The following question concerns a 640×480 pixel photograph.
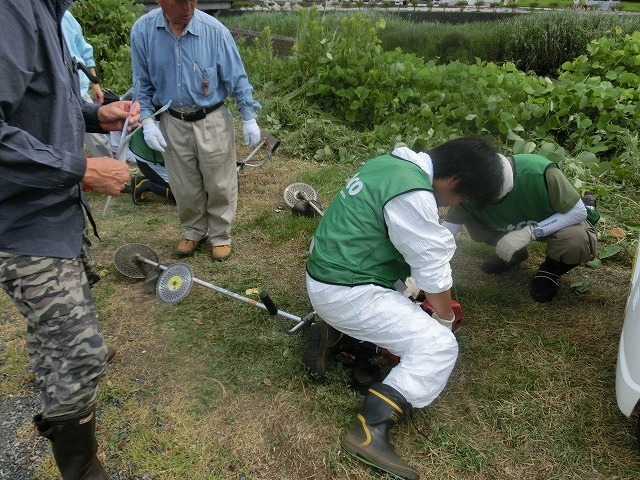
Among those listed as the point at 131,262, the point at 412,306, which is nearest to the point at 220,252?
the point at 131,262

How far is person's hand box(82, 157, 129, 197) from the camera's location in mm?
1825

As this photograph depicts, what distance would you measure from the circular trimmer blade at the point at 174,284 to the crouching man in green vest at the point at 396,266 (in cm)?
97

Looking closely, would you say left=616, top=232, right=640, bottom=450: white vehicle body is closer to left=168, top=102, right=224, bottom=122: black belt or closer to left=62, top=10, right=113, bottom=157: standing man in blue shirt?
left=168, top=102, right=224, bottom=122: black belt

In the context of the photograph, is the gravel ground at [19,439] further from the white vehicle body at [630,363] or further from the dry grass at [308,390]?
the white vehicle body at [630,363]

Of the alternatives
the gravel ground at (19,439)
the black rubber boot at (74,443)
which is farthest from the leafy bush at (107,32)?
the black rubber boot at (74,443)

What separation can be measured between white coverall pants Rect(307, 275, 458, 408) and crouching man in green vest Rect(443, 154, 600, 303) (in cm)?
92

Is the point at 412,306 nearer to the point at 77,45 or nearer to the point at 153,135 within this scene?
the point at 153,135

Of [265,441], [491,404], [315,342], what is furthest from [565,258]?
[265,441]

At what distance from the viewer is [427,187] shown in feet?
7.38

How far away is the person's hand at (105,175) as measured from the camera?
1825 millimetres

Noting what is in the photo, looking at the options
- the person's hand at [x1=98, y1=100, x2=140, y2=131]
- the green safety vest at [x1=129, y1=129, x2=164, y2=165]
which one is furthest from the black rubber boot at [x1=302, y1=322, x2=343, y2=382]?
the green safety vest at [x1=129, y1=129, x2=164, y2=165]

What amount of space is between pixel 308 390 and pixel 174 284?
1087mm

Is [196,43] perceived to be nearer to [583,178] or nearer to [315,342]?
[315,342]

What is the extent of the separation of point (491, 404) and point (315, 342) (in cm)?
92
